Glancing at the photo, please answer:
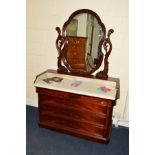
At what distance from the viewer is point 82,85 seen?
2594 millimetres

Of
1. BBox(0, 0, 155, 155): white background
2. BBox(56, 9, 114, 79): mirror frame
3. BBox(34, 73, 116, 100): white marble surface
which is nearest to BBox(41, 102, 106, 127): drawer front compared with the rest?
BBox(34, 73, 116, 100): white marble surface

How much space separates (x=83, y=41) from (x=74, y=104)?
89 cm

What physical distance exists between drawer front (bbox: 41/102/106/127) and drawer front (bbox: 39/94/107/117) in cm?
4

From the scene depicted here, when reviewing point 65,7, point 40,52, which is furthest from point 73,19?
point 40,52

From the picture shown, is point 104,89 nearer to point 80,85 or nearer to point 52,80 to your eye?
point 80,85

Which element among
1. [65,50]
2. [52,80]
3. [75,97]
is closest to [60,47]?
[65,50]

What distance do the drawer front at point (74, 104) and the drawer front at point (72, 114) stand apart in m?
0.04

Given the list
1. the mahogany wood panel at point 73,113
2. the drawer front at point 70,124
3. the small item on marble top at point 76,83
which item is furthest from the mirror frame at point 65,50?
the drawer front at point 70,124

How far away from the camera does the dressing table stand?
241cm

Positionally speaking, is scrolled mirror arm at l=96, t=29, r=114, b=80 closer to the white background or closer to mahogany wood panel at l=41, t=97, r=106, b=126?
mahogany wood panel at l=41, t=97, r=106, b=126

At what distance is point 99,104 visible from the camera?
236cm
